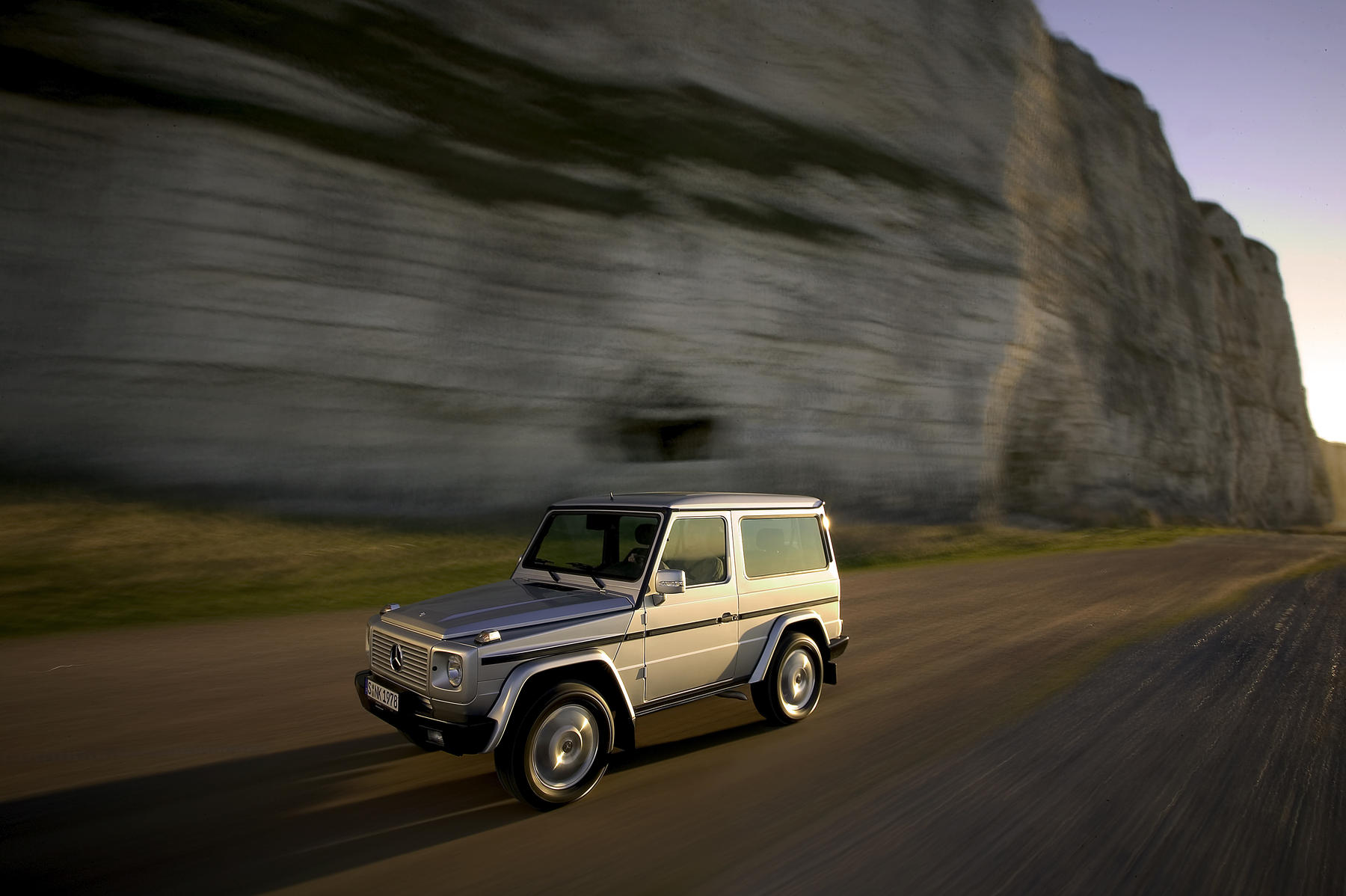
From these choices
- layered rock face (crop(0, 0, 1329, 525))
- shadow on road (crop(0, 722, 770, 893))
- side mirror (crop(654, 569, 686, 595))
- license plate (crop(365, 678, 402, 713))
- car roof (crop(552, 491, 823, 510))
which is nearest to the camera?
shadow on road (crop(0, 722, 770, 893))

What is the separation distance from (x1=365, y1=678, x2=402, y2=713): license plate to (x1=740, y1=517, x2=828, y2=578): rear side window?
2493 millimetres

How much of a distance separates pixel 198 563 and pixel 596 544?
28.0 ft

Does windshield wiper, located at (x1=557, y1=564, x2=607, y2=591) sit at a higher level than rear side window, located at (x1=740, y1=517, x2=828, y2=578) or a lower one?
lower

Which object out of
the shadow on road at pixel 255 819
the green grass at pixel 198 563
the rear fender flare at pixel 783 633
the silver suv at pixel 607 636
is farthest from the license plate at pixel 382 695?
Answer: the green grass at pixel 198 563

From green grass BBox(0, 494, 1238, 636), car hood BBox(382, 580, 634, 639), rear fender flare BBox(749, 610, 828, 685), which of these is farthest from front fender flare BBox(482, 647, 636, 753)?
green grass BBox(0, 494, 1238, 636)

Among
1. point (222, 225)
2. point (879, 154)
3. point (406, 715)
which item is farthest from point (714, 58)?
point (406, 715)

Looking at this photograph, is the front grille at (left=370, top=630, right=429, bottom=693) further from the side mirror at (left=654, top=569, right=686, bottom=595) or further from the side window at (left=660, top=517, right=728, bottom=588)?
the side window at (left=660, top=517, right=728, bottom=588)

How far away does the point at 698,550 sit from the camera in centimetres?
570

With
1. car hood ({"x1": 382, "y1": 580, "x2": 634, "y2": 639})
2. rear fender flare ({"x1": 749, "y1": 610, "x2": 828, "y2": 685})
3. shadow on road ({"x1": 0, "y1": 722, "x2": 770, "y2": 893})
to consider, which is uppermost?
car hood ({"x1": 382, "y1": 580, "x2": 634, "y2": 639})

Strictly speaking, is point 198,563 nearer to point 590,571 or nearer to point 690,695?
point 590,571

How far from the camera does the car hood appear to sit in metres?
4.66

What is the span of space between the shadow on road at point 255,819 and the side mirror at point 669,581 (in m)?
1.15

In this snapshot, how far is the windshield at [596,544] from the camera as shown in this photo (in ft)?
18.0

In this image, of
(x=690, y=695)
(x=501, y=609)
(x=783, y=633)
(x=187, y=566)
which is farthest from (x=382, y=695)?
(x=187, y=566)
